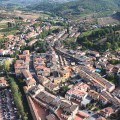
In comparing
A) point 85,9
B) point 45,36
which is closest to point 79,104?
point 45,36

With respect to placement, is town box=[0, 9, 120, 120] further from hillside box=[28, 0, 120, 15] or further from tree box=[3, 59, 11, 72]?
hillside box=[28, 0, 120, 15]

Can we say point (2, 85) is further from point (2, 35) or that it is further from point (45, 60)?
point (2, 35)

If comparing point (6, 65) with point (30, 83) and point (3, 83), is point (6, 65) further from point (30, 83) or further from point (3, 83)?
point (30, 83)

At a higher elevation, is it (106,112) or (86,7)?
(86,7)

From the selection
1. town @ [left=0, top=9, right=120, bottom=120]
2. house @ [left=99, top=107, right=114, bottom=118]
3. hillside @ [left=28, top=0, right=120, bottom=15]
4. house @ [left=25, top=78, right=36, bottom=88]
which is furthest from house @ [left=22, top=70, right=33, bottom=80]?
hillside @ [left=28, top=0, right=120, bottom=15]

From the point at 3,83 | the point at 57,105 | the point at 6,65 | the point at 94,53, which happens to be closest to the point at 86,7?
the point at 94,53

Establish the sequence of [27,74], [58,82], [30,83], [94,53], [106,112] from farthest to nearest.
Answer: [94,53] < [27,74] < [58,82] < [30,83] < [106,112]

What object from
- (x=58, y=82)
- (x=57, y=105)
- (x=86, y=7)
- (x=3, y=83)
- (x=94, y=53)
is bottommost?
(x=57, y=105)
